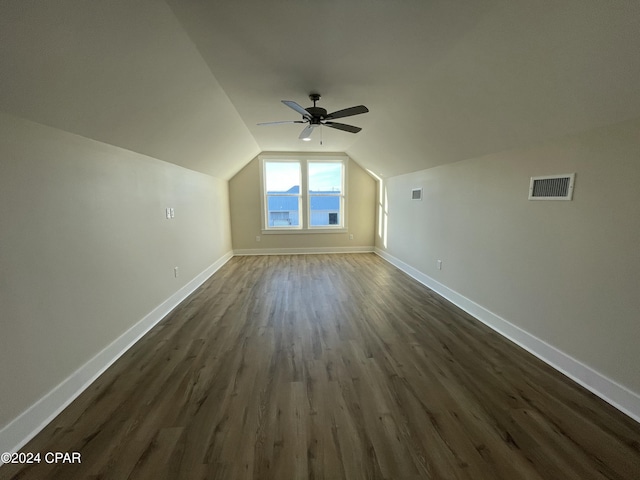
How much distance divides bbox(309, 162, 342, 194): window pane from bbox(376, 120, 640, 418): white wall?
3.44 metres

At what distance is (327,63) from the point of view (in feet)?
7.55

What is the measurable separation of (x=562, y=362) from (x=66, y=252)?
379 cm

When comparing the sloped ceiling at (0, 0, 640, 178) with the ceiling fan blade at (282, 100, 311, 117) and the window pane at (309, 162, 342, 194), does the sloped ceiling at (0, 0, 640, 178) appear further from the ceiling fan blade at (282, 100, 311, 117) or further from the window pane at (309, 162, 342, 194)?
the window pane at (309, 162, 342, 194)

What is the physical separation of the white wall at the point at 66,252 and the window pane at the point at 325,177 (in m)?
3.87

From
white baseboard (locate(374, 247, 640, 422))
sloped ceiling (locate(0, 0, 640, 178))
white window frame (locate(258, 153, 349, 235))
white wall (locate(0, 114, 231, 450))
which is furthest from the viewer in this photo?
white window frame (locate(258, 153, 349, 235))

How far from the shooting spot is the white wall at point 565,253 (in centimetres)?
172

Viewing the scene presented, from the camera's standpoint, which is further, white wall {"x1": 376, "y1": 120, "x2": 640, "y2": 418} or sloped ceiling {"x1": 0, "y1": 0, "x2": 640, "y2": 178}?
white wall {"x1": 376, "y1": 120, "x2": 640, "y2": 418}

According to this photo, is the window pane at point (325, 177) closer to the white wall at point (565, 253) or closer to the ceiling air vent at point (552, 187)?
the white wall at point (565, 253)

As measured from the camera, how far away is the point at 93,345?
6.79 feet

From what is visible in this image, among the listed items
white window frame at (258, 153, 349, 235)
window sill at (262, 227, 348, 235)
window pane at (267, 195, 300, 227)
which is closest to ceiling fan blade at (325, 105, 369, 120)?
white window frame at (258, 153, 349, 235)

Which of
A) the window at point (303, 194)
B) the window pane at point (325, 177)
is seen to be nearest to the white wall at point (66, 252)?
the window at point (303, 194)

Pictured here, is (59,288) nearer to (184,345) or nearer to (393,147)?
(184,345)

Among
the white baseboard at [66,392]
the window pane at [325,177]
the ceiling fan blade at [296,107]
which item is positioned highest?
the ceiling fan blade at [296,107]

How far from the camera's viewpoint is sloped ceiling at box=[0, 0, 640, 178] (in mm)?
1352
